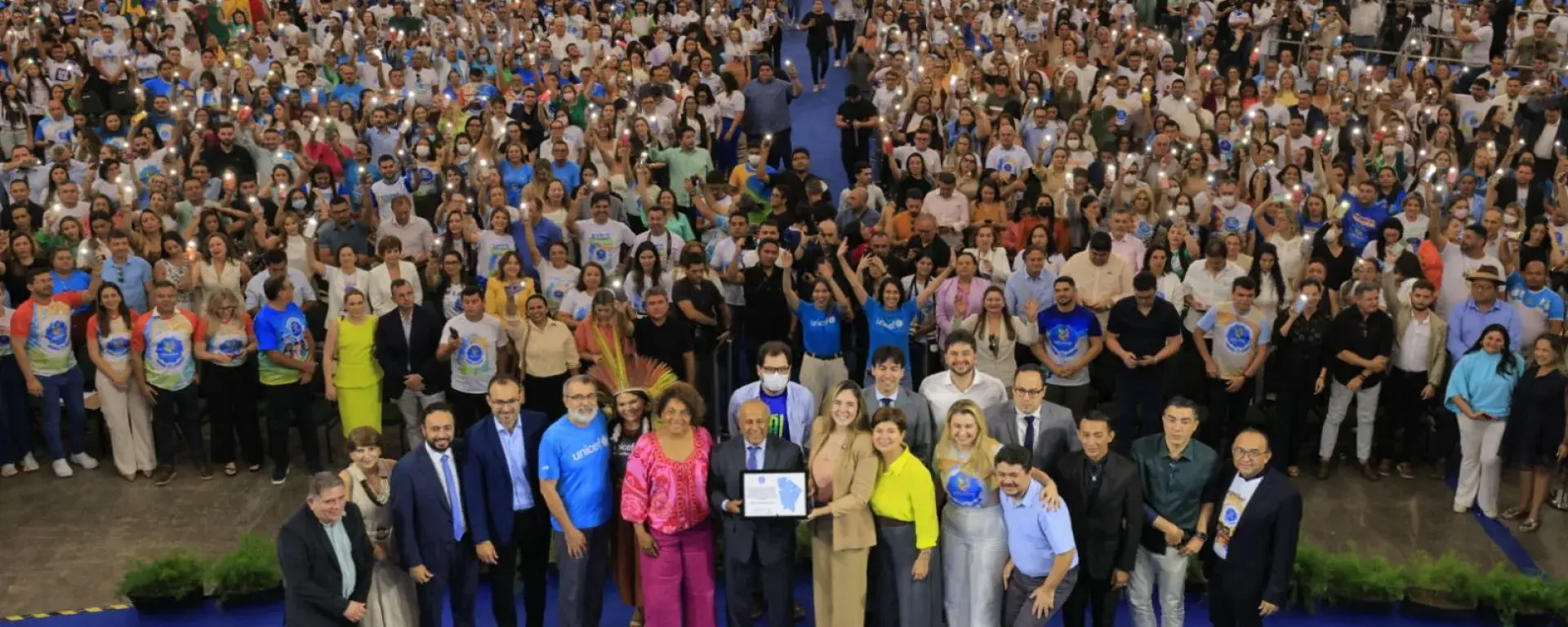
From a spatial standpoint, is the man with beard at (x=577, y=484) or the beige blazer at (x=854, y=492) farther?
the man with beard at (x=577, y=484)

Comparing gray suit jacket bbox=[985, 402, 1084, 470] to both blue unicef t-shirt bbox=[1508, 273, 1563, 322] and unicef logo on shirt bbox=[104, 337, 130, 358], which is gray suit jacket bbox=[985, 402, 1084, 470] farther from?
unicef logo on shirt bbox=[104, 337, 130, 358]

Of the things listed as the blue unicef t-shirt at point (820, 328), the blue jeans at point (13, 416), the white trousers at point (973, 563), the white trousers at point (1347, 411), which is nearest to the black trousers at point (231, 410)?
the blue jeans at point (13, 416)

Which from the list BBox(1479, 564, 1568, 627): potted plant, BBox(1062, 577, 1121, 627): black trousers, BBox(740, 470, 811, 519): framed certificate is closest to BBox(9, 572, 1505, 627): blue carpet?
BBox(1479, 564, 1568, 627): potted plant

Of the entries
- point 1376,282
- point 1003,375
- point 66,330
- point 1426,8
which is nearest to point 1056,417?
point 1003,375

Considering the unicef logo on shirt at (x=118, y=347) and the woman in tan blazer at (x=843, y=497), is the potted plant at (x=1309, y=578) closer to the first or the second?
the woman in tan blazer at (x=843, y=497)

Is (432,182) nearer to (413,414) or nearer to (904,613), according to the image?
(413,414)

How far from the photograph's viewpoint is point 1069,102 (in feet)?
47.5

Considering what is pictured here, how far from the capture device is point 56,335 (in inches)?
380

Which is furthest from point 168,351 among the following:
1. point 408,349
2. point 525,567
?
point 525,567

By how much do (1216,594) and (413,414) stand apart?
5039 millimetres

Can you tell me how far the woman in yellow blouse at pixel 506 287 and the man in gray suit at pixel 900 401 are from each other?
2885mm

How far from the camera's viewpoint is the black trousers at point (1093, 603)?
7.30m

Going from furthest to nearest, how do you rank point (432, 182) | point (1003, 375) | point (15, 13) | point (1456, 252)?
point (15, 13) → point (432, 182) → point (1456, 252) → point (1003, 375)

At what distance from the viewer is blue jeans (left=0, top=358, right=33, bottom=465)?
31.9 ft
